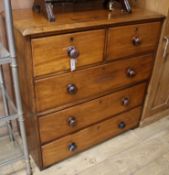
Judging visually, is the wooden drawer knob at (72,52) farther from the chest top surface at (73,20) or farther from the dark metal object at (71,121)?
the dark metal object at (71,121)

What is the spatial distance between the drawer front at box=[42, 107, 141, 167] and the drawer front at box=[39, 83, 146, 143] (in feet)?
0.17

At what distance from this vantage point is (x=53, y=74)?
1145mm

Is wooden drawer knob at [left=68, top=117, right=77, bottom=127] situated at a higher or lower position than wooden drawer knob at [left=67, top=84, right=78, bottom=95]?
lower

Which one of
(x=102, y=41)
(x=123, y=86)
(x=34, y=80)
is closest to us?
(x=34, y=80)

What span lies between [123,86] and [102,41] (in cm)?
42

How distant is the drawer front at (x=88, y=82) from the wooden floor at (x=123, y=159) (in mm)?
487

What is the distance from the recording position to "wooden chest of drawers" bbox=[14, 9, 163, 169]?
3.52 feet

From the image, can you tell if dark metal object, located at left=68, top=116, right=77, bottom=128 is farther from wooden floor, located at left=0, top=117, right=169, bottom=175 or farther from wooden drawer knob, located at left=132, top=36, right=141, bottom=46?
wooden drawer knob, located at left=132, top=36, right=141, bottom=46

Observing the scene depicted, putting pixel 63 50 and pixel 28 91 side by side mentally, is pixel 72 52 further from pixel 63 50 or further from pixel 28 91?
pixel 28 91

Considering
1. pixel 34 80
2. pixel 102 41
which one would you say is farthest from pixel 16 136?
pixel 102 41

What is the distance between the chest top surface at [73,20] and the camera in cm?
101

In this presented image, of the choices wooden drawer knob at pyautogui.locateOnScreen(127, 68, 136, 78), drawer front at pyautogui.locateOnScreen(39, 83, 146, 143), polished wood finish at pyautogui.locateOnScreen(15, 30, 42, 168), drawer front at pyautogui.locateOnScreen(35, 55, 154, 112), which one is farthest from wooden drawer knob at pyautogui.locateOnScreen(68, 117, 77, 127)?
wooden drawer knob at pyautogui.locateOnScreen(127, 68, 136, 78)

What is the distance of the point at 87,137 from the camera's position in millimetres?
1540

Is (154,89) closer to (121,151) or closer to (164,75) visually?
(164,75)
